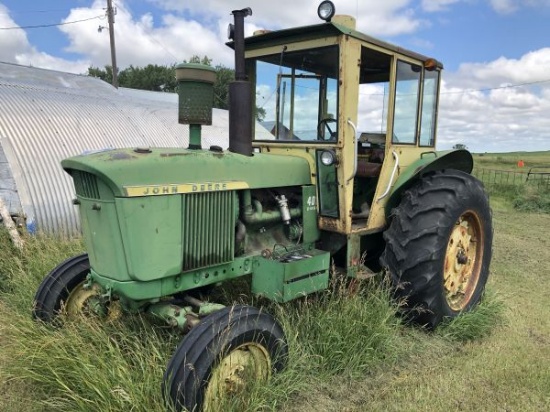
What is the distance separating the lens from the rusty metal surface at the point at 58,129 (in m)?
6.31

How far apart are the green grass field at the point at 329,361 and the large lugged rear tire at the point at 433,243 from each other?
189 millimetres

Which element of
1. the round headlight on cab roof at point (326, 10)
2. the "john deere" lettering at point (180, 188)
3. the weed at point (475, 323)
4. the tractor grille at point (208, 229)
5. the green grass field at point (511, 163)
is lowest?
the green grass field at point (511, 163)

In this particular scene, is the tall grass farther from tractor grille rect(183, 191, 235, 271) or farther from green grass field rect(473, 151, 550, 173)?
green grass field rect(473, 151, 550, 173)

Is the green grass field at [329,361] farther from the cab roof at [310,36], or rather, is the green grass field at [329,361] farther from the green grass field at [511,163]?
the green grass field at [511,163]

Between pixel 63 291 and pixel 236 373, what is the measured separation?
165cm

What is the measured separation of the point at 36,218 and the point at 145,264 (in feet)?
13.5

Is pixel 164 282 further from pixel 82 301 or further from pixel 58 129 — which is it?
pixel 58 129

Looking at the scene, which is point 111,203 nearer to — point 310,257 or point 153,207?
point 153,207

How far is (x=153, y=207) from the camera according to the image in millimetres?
2812

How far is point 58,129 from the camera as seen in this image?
24.2 ft

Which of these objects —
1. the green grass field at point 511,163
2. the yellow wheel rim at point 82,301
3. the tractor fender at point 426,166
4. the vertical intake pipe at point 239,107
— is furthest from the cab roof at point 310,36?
the green grass field at point 511,163

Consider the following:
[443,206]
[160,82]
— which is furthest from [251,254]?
[160,82]

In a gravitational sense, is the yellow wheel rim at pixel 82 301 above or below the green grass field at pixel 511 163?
above

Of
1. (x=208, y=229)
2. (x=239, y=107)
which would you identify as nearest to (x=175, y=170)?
(x=208, y=229)
